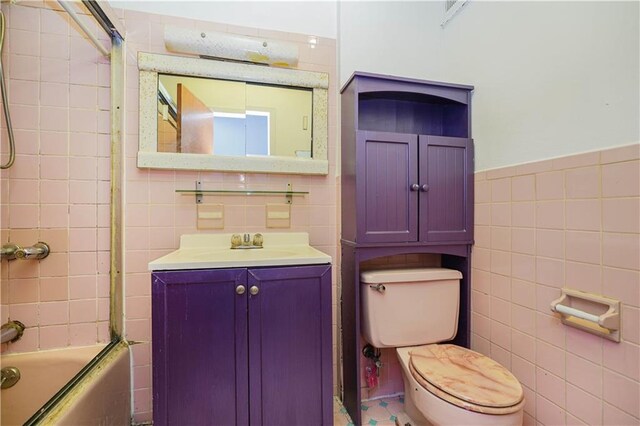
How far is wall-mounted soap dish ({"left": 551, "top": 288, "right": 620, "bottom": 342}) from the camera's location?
2.80 feet

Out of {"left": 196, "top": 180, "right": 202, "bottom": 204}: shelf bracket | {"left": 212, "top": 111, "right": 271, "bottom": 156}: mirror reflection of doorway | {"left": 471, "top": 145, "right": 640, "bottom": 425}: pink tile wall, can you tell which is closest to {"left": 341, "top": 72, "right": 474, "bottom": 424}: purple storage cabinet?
{"left": 471, "top": 145, "right": 640, "bottom": 425}: pink tile wall

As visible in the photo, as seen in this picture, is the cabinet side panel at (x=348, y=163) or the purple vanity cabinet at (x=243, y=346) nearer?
the purple vanity cabinet at (x=243, y=346)

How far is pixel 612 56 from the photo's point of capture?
88cm

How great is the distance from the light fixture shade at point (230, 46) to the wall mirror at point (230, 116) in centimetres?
4

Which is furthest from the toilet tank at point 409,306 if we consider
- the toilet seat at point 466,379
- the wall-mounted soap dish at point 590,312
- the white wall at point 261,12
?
the white wall at point 261,12

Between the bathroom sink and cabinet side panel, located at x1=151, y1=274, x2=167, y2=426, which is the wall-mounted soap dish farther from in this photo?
cabinet side panel, located at x1=151, y1=274, x2=167, y2=426

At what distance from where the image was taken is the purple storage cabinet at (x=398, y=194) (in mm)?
1336

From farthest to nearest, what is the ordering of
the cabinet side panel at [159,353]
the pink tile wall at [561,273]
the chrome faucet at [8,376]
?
the chrome faucet at [8,376], the cabinet side panel at [159,353], the pink tile wall at [561,273]

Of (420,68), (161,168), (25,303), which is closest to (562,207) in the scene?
(420,68)

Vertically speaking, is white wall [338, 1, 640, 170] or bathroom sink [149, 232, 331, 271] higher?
white wall [338, 1, 640, 170]

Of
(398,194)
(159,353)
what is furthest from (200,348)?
(398,194)

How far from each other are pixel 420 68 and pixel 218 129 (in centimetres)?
120

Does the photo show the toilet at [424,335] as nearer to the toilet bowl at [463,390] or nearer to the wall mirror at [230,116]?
the toilet bowl at [463,390]

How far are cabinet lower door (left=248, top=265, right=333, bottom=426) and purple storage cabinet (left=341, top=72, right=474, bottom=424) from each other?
10.0 inches
